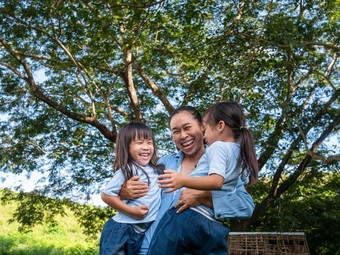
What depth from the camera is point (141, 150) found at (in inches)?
79.4

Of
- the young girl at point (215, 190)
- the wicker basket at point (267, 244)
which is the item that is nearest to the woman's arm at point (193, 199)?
the young girl at point (215, 190)

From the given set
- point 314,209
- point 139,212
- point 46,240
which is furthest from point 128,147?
point 46,240

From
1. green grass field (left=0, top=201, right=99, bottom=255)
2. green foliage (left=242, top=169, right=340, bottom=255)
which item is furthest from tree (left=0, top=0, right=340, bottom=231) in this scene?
green grass field (left=0, top=201, right=99, bottom=255)

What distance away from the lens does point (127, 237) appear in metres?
1.83

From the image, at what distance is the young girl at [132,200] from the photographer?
1.83m

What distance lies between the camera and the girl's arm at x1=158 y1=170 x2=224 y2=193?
149cm

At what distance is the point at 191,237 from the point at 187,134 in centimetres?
57

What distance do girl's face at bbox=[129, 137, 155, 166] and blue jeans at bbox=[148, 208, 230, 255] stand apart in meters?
0.46

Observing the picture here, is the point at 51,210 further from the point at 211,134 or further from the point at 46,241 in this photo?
the point at 211,134

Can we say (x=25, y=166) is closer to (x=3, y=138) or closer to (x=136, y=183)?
(x=3, y=138)

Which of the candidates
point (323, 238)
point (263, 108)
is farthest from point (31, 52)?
point (323, 238)

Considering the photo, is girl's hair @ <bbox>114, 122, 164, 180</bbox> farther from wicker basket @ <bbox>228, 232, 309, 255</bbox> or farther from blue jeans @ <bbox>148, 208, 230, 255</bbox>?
wicker basket @ <bbox>228, 232, 309, 255</bbox>

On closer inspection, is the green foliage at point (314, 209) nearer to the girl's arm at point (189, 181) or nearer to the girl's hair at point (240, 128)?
the girl's hair at point (240, 128)

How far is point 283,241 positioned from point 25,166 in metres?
5.63
